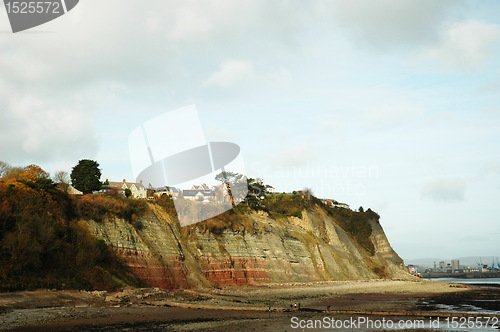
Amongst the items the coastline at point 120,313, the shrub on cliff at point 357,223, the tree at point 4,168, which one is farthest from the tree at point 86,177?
the shrub on cliff at point 357,223

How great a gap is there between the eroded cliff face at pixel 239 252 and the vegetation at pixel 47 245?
11.0 feet

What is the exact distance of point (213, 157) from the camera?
3236 inches

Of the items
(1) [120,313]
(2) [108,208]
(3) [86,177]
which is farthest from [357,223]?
(1) [120,313]

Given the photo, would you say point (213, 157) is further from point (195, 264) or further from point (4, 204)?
point (4, 204)

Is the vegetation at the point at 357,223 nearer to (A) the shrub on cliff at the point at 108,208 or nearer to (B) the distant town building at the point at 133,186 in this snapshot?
(B) the distant town building at the point at 133,186

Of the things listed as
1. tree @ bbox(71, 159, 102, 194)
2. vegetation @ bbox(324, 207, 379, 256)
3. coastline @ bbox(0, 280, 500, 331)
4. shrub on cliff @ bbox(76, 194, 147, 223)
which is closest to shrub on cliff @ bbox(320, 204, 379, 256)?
vegetation @ bbox(324, 207, 379, 256)

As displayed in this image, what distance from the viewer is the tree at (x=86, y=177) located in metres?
74.6

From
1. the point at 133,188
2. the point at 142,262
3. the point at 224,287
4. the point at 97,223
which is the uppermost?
the point at 133,188

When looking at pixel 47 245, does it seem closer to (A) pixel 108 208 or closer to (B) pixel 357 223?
(A) pixel 108 208

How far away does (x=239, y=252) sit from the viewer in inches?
2621

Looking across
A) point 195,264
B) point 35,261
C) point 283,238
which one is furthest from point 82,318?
point 283,238

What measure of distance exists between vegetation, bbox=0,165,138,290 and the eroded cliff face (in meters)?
3.34

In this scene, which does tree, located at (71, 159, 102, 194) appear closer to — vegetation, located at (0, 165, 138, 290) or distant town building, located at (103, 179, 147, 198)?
distant town building, located at (103, 179, 147, 198)

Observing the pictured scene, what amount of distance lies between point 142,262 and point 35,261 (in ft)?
51.3
